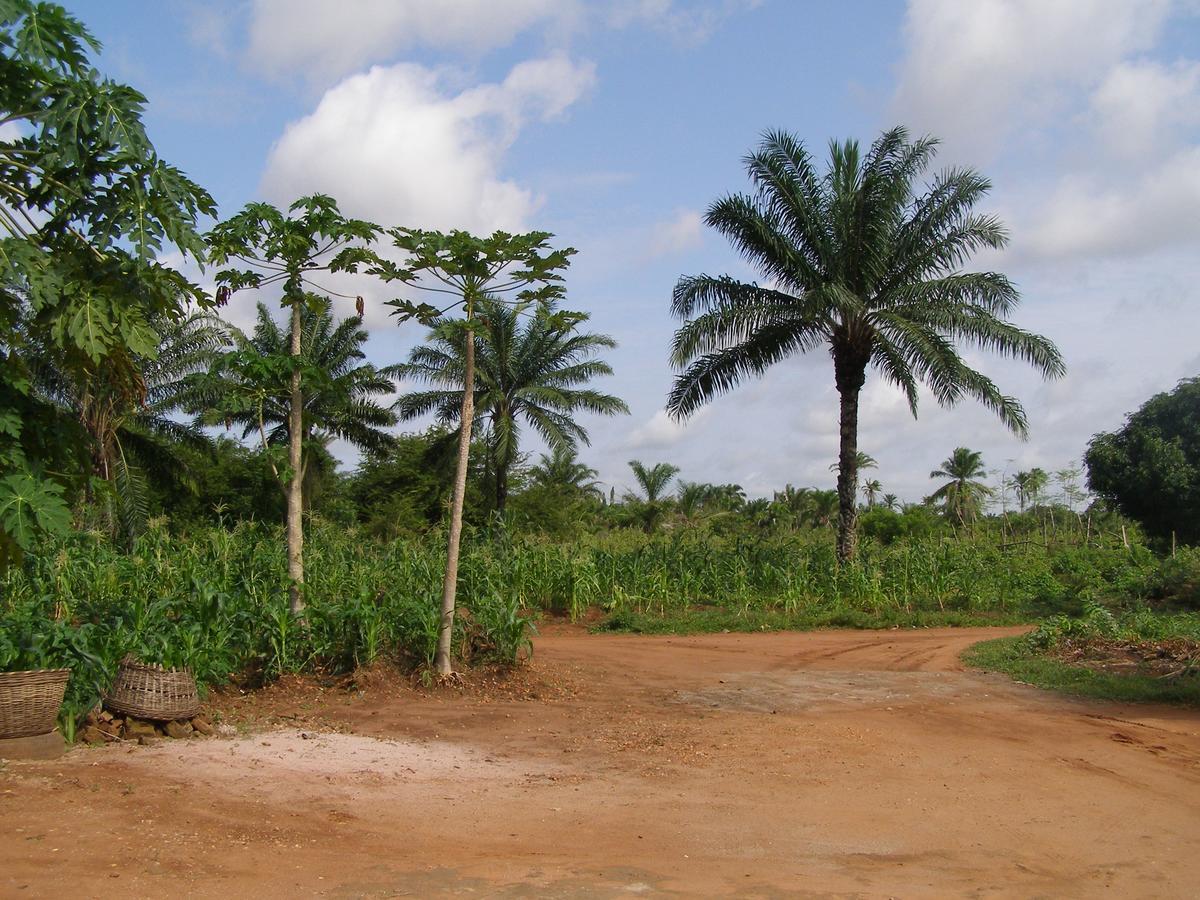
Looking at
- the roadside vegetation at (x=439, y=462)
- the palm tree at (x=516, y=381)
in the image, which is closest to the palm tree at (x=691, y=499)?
the roadside vegetation at (x=439, y=462)

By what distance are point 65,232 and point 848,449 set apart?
57.4ft

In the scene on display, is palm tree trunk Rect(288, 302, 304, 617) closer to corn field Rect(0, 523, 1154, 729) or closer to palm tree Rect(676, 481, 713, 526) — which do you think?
corn field Rect(0, 523, 1154, 729)

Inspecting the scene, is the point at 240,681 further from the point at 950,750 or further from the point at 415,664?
the point at 950,750

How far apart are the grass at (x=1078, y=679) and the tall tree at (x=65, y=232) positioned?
10.0 m

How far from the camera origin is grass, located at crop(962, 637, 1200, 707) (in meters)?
10.6

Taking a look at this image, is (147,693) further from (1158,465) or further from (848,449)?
(1158,465)

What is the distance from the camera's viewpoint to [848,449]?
21031mm

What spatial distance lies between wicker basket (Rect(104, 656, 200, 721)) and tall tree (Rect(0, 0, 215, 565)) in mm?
2317

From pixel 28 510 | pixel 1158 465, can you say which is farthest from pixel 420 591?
pixel 1158 465

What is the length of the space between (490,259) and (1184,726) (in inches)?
309

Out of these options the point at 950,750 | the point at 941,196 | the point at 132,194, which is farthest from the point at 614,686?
the point at 941,196

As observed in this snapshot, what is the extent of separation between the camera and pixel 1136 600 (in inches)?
741

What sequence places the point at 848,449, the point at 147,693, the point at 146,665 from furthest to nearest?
the point at 848,449 → the point at 146,665 → the point at 147,693

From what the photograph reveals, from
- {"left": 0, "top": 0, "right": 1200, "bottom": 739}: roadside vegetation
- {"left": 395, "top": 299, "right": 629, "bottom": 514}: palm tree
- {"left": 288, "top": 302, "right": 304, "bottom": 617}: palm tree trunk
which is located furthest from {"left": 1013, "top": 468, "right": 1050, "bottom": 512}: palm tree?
{"left": 288, "top": 302, "right": 304, "bottom": 617}: palm tree trunk
